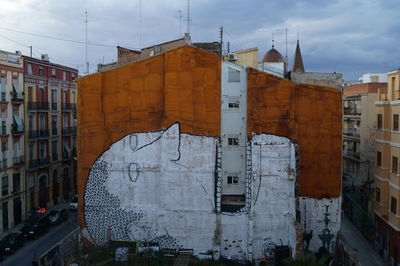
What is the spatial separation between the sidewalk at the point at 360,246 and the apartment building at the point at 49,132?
27114 mm

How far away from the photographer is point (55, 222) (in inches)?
1356

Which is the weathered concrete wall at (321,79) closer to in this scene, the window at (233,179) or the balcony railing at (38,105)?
the window at (233,179)

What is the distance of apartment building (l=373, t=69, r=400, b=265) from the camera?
26.5m

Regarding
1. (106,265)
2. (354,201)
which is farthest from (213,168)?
(354,201)

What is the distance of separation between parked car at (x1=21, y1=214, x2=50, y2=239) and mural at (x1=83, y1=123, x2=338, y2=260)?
7608 mm

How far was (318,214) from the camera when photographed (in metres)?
25.9

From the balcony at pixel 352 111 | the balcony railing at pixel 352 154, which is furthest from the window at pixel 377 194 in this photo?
the balcony at pixel 352 111

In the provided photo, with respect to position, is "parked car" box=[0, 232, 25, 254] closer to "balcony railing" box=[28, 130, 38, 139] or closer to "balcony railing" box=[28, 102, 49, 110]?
"balcony railing" box=[28, 130, 38, 139]

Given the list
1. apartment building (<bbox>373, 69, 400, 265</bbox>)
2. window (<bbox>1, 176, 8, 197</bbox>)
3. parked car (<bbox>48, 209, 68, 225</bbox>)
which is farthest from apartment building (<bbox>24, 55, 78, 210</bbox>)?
apartment building (<bbox>373, 69, 400, 265</bbox>)

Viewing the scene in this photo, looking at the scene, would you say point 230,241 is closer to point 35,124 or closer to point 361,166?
point 361,166

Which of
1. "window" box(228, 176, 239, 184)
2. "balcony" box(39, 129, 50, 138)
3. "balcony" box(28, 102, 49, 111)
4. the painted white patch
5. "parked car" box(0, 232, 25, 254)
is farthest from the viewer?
Answer: "balcony" box(39, 129, 50, 138)

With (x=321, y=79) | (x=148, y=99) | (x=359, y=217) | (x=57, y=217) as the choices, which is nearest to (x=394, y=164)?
(x=321, y=79)

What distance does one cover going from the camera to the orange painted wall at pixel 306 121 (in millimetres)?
24688

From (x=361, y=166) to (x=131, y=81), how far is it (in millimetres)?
23391
